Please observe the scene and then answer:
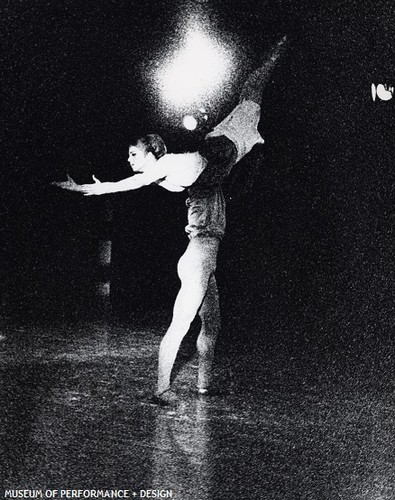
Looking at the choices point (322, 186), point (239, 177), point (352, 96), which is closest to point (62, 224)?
point (239, 177)

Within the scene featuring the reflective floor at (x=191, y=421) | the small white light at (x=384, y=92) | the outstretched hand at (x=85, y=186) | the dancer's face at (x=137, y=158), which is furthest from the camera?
the small white light at (x=384, y=92)

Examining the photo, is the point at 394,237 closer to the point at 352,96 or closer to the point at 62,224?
the point at 352,96

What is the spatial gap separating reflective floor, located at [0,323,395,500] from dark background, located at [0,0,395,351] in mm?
79

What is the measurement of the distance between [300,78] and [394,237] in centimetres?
50

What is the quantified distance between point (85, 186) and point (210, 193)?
298mm

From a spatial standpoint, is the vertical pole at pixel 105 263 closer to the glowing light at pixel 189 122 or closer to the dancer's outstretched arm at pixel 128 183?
the dancer's outstretched arm at pixel 128 183

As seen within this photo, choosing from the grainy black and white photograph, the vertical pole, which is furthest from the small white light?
the vertical pole

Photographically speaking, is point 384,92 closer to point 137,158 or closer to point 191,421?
point 137,158

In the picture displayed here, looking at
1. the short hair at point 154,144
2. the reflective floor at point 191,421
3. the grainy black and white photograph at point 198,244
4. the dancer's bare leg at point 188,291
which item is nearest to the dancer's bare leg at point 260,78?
the grainy black and white photograph at point 198,244

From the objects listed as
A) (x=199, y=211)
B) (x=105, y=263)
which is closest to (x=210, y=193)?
(x=199, y=211)

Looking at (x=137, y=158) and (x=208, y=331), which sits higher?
(x=137, y=158)

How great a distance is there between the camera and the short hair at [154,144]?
1356 millimetres

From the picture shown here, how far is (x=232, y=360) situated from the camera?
1522 millimetres

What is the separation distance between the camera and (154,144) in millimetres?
1360
